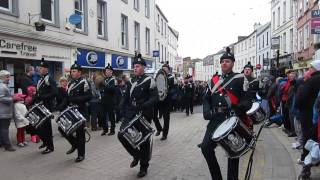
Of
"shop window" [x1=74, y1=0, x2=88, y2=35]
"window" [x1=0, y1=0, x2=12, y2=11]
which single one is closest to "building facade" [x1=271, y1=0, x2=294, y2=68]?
"shop window" [x1=74, y1=0, x2=88, y2=35]

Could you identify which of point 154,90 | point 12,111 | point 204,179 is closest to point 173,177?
point 204,179

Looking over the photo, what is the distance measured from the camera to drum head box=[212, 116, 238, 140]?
17.7ft

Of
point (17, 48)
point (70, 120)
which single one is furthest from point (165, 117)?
point (17, 48)

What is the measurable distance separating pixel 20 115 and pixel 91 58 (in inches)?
446

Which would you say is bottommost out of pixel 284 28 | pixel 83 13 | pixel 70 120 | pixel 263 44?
pixel 70 120

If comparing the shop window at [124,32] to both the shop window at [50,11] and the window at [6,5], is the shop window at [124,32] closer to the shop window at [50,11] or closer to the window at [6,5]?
the shop window at [50,11]

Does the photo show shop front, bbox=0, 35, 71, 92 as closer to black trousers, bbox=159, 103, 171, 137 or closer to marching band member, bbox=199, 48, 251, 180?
black trousers, bbox=159, 103, 171, 137

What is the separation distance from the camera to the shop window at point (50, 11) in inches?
664

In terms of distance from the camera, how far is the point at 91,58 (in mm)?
21453

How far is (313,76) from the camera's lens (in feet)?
23.2

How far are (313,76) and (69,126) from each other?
4308 mm

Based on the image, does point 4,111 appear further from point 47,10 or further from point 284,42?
point 284,42

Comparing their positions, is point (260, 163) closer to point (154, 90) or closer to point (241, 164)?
point (241, 164)

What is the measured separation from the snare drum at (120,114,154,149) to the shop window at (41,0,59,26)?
11.0m
